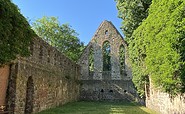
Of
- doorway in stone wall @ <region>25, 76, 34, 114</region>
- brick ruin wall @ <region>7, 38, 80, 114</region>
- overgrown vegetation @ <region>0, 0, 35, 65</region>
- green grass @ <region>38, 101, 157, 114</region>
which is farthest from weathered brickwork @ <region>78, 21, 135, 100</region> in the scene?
overgrown vegetation @ <region>0, 0, 35, 65</region>

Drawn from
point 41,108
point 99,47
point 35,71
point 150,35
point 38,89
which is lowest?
point 41,108

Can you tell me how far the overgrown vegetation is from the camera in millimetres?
9234

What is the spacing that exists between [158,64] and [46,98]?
25.6ft

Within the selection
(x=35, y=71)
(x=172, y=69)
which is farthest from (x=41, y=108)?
(x=172, y=69)

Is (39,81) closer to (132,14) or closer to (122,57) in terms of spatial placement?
(132,14)

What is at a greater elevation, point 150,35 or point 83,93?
point 150,35

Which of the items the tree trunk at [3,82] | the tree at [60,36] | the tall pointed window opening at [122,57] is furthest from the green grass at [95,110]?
the tree at [60,36]

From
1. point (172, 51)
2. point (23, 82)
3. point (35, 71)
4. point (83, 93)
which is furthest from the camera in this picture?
point (83, 93)

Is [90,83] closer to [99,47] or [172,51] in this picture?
[99,47]

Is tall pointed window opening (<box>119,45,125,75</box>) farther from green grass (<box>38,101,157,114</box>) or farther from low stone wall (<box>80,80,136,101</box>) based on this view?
green grass (<box>38,101,157,114</box>)

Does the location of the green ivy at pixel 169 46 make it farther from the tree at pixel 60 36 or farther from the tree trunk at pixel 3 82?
the tree at pixel 60 36

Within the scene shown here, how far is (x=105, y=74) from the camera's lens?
2794 centimetres

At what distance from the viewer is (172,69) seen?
9.27 meters

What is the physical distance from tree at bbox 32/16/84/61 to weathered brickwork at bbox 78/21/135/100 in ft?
38.9
